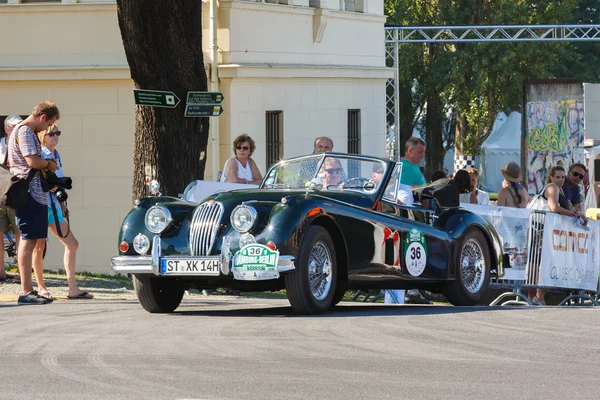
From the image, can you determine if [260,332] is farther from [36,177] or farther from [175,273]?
[36,177]

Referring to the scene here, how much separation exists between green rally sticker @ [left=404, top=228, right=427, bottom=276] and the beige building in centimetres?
1171

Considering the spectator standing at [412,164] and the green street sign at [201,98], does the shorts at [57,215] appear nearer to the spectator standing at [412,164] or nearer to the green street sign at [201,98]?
the green street sign at [201,98]

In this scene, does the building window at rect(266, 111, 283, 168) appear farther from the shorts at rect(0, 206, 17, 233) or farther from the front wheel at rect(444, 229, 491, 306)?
the front wheel at rect(444, 229, 491, 306)

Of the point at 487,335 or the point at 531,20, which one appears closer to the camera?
the point at 487,335

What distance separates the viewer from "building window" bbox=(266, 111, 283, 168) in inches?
1050

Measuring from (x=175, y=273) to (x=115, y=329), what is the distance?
1.23m

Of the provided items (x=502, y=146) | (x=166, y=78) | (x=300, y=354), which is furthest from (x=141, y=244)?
(x=502, y=146)

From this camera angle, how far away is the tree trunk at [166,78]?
1656 centimetres

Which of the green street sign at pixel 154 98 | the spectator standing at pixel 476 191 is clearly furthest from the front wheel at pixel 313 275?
the spectator standing at pixel 476 191

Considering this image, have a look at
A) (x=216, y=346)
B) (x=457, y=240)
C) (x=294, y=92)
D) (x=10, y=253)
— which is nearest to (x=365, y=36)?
(x=294, y=92)

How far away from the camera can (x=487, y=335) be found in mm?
10180

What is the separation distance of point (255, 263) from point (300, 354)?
242 cm

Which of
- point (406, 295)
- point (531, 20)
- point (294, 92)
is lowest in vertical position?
point (406, 295)

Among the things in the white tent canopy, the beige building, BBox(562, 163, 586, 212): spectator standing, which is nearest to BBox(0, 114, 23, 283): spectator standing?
BBox(562, 163, 586, 212): spectator standing
